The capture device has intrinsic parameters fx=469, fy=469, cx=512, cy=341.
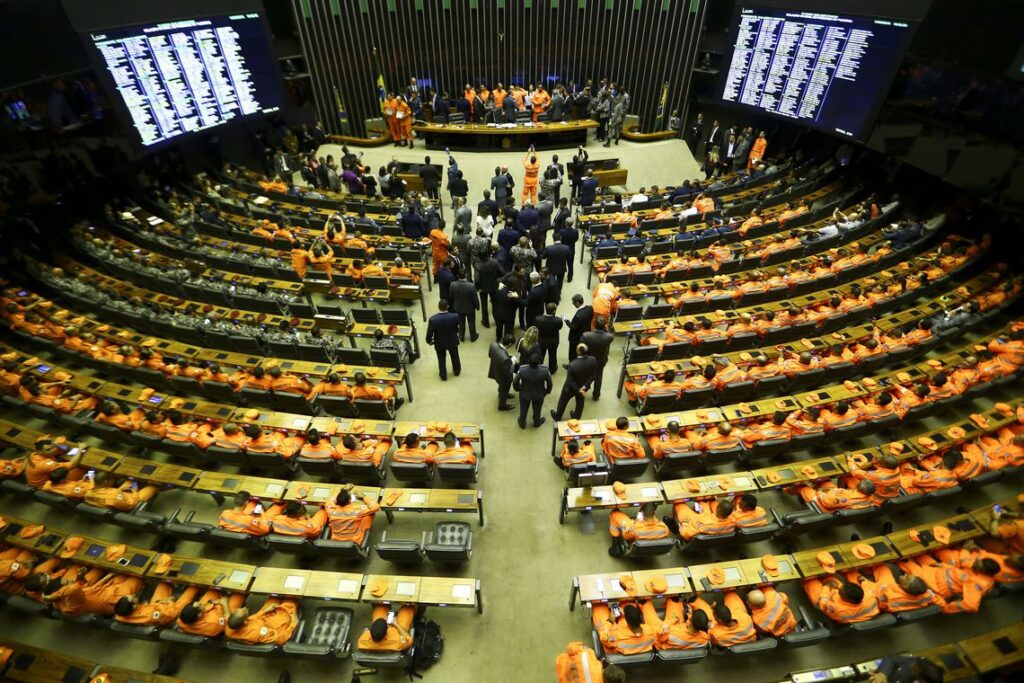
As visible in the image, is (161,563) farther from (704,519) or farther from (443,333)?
(704,519)

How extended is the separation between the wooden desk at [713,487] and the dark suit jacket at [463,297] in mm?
4141

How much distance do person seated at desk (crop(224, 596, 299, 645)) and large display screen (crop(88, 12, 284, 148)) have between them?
1151cm

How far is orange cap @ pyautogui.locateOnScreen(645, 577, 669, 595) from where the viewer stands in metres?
4.67

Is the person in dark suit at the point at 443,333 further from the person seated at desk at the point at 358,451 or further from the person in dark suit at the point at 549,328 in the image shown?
the person seated at desk at the point at 358,451

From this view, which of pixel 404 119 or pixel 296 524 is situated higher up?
pixel 404 119

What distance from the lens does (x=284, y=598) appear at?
481 cm

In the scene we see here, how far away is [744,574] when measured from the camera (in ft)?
15.8

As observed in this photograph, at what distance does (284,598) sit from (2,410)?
21.9 feet

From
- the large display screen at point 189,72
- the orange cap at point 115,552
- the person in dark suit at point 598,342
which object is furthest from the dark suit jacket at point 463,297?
the large display screen at point 189,72

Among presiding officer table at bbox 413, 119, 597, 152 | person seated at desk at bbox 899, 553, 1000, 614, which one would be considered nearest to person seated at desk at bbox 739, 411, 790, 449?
person seated at desk at bbox 899, 553, 1000, 614

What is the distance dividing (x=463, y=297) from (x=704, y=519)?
477cm

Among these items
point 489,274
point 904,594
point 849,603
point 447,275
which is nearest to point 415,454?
point 447,275

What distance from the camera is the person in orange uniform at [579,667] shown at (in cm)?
399

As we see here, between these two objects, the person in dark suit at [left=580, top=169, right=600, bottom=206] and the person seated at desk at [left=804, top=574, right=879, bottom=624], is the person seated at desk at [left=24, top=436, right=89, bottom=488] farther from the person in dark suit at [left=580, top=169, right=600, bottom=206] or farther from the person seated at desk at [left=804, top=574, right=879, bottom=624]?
the person in dark suit at [left=580, top=169, right=600, bottom=206]
